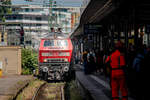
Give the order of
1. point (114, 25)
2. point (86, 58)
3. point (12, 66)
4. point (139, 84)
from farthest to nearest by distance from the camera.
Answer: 1. point (12, 66)
2. point (86, 58)
3. point (114, 25)
4. point (139, 84)

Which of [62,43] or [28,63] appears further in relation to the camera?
[28,63]

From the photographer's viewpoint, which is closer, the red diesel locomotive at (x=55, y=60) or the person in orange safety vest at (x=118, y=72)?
the person in orange safety vest at (x=118, y=72)

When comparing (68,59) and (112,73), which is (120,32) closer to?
(68,59)

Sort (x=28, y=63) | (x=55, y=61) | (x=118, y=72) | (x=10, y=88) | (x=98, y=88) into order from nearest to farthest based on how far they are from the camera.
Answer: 1. (x=118, y=72)
2. (x=98, y=88)
3. (x=10, y=88)
4. (x=55, y=61)
5. (x=28, y=63)

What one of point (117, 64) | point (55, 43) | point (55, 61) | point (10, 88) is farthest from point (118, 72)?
point (55, 43)

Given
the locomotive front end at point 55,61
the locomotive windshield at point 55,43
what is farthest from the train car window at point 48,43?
the locomotive front end at point 55,61

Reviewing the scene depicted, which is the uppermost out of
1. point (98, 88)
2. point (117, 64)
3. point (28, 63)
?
point (117, 64)

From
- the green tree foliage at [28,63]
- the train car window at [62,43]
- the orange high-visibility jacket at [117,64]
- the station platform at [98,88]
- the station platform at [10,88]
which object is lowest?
the station platform at [10,88]

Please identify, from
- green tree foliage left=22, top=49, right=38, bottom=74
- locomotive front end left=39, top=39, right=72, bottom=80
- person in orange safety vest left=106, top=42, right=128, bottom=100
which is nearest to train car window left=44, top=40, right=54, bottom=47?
locomotive front end left=39, top=39, right=72, bottom=80

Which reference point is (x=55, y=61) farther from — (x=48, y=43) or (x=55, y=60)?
(x=48, y=43)

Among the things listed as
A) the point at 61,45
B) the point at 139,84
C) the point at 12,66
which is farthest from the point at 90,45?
the point at 139,84

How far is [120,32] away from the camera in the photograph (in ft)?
60.7

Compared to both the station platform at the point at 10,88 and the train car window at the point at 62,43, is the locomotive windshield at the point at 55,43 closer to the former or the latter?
the train car window at the point at 62,43

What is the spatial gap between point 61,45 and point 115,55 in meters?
11.6
